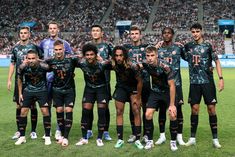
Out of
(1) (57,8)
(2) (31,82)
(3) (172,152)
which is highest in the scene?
(1) (57,8)

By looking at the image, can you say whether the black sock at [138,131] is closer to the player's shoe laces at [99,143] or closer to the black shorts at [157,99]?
the black shorts at [157,99]

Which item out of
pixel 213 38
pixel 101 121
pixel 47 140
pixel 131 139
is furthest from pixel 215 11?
pixel 47 140

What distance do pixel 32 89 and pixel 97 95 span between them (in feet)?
4.73

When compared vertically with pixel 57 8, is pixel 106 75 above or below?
below

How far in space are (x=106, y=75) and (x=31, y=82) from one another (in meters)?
1.65

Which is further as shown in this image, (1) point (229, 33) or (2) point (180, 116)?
(1) point (229, 33)

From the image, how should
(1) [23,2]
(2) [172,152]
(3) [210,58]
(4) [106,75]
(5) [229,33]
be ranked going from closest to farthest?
(2) [172,152], (3) [210,58], (4) [106,75], (5) [229,33], (1) [23,2]

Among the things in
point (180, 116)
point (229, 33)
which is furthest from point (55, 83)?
point (229, 33)

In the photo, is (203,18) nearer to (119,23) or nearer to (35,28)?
(119,23)

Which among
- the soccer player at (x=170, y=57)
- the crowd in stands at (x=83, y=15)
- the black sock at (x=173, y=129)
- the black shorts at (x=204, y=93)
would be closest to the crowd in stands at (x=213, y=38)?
the crowd in stands at (x=83, y=15)

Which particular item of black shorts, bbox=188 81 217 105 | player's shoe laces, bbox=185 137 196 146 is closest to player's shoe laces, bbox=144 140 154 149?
player's shoe laces, bbox=185 137 196 146

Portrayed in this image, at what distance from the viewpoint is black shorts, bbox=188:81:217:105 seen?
8.67 m

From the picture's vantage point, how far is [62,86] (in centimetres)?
911

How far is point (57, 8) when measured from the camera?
55.7 metres
